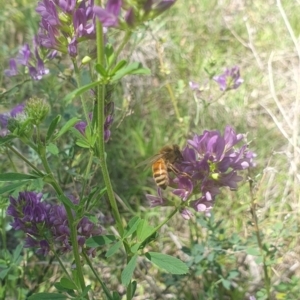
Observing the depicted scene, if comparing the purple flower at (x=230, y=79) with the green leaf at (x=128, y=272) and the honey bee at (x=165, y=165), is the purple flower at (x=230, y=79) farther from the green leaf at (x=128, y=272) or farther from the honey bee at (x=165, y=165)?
the green leaf at (x=128, y=272)

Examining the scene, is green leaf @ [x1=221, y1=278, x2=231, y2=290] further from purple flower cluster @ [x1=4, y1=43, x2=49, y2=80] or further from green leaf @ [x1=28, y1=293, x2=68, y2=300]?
purple flower cluster @ [x1=4, y1=43, x2=49, y2=80]

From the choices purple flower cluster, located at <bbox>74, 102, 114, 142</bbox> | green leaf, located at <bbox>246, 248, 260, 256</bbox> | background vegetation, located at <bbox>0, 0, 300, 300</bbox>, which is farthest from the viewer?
background vegetation, located at <bbox>0, 0, 300, 300</bbox>

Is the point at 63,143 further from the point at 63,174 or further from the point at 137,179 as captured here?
the point at 137,179

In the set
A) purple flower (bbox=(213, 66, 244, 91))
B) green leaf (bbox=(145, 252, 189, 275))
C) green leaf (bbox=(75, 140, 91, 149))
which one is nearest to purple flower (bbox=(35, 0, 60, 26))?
green leaf (bbox=(75, 140, 91, 149))

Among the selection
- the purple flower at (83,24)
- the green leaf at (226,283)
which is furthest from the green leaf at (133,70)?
the green leaf at (226,283)

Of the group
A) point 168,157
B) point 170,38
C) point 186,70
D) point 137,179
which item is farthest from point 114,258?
point 170,38

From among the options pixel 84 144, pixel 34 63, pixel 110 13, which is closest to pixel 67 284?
pixel 84 144
